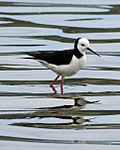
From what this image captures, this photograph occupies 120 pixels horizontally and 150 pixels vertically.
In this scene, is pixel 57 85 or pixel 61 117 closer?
pixel 61 117

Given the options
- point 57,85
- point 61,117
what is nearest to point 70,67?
point 57,85

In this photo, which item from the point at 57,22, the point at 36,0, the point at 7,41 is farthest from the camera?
the point at 36,0

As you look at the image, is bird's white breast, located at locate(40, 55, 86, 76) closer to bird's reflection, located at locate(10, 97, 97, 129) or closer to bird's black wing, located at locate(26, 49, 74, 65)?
bird's black wing, located at locate(26, 49, 74, 65)

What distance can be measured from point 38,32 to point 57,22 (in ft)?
4.65

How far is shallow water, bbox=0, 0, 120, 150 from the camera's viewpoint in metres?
13.4

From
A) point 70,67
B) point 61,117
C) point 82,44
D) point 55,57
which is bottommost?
point 61,117

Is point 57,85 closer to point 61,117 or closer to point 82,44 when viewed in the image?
point 82,44

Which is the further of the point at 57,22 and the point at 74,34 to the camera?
the point at 57,22

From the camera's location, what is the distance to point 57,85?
17.2 m

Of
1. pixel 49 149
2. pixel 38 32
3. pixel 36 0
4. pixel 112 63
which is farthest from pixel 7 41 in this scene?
pixel 49 149

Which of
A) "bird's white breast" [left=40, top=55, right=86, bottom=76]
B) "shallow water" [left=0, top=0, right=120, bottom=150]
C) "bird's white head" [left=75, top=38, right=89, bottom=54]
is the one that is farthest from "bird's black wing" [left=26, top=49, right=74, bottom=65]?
"shallow water" [left=0, top=0, right=120, bottom=150]

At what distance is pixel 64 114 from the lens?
48.3ft

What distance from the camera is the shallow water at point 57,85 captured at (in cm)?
1339

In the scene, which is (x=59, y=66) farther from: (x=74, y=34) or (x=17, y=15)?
(x=17, y=15)
